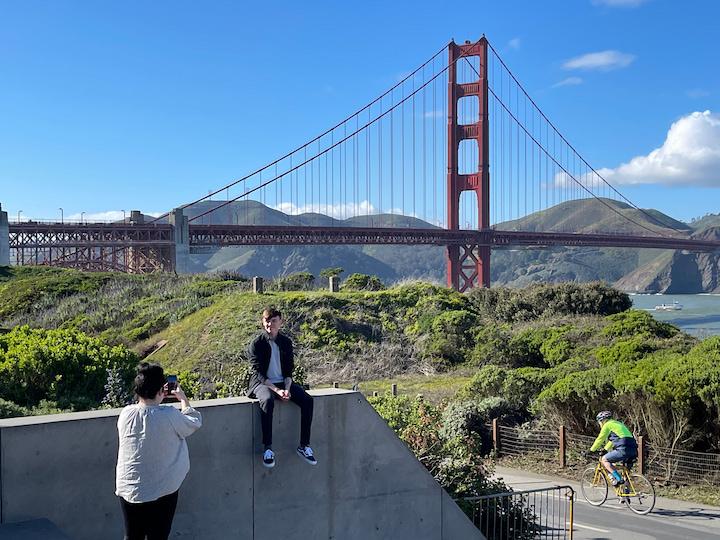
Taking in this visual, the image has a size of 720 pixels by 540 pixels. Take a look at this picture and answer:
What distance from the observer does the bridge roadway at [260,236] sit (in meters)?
43.2

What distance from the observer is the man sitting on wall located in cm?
600

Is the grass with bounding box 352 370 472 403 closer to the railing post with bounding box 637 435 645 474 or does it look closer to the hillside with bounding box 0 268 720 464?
the hillside with bounding box 0 268 720 464

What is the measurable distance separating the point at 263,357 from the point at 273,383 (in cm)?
25

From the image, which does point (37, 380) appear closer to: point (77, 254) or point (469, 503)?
point (469, 503)

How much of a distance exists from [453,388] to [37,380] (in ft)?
39.7

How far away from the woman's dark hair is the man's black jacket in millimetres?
1560

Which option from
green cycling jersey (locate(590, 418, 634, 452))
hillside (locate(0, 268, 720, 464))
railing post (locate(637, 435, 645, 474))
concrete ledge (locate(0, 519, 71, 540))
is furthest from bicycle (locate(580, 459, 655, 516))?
concrete ledge (locate(0, 519, 71, 540))

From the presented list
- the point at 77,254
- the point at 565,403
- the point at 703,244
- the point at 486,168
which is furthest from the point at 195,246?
the point at 703,244

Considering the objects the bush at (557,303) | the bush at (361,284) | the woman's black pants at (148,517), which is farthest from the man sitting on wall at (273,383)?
the bush at (361,284)

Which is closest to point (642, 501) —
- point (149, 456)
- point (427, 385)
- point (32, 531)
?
point (149, 456)

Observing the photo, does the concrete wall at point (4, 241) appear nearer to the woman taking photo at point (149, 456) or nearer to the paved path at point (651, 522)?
the paved path at point (651, 522)

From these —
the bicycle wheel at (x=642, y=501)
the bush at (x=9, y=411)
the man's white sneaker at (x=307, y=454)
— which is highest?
the bush at (x=9, y=411)

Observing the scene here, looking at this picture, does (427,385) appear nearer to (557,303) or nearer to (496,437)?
(496,437)

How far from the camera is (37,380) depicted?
1046 centimetres
